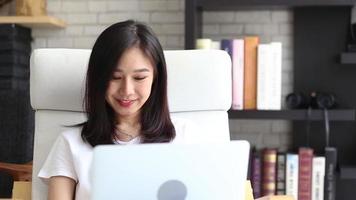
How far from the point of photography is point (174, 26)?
2.52 meters

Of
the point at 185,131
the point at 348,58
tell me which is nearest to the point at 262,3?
the point at 348,58

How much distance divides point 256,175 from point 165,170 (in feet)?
4.37

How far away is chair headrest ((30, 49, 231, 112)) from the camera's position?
5.21ft

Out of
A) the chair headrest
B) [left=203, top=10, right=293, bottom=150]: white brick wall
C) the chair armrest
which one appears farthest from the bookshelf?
the chair armrest

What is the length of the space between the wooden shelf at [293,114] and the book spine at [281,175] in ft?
0.59

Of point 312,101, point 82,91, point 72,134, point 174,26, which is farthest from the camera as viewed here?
point 174,26

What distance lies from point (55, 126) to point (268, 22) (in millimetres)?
1273

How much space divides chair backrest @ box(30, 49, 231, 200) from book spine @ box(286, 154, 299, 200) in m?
0.65

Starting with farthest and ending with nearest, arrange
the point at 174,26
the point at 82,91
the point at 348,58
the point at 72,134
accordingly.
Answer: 1. the point at 174,26
2. the point at 348,58
3. the point at 82,91
4. the point at 72,134

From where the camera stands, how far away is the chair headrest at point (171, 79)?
1.59 m

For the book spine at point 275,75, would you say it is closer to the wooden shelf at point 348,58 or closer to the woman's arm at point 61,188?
the wooden shelf at point 348,58

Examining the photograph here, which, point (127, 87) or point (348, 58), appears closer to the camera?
point (127, 87)

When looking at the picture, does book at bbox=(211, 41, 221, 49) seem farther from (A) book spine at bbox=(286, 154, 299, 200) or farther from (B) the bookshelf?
(A) book spine at bbox=(286, 154, 299, 200)

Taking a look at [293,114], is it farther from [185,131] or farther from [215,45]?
[185,131]
